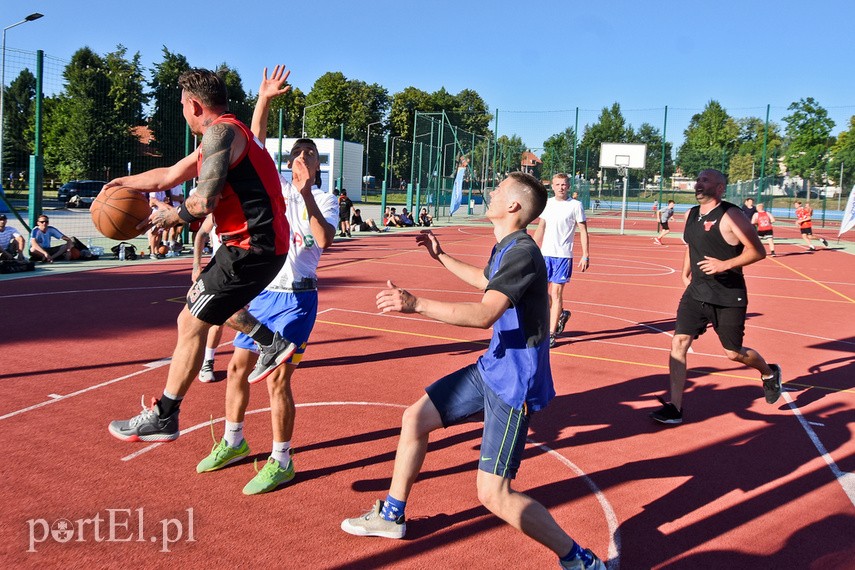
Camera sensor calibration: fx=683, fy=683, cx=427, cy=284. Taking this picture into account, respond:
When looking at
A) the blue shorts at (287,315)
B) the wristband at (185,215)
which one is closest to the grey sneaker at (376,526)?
the blue shorts at (287,315)

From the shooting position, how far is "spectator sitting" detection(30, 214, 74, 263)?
47.5 feet

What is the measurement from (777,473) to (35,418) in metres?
5.67

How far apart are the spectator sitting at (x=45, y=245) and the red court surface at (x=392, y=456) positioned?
15.8ft

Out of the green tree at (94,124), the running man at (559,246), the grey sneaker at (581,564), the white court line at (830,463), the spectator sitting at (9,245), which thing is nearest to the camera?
the grey sneaker at (581,564)

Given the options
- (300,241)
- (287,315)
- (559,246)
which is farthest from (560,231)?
(287,315)

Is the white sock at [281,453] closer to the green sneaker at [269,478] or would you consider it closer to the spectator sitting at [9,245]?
the green sneaker at [269,478]

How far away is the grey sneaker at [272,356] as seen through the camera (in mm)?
4176

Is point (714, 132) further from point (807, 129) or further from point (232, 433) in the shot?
point (232, 433)

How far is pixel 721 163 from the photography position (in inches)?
1848

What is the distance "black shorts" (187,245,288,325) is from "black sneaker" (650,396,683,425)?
384cm

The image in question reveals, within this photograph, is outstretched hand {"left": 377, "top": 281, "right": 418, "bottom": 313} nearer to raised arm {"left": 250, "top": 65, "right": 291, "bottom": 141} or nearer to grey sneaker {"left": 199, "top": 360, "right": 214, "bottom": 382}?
raised arm {"left": 250, "top": 65, "right": 291, "bottom": 141}

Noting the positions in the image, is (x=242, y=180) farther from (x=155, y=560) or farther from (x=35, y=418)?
(x=35, y=418)

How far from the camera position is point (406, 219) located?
3189 cm

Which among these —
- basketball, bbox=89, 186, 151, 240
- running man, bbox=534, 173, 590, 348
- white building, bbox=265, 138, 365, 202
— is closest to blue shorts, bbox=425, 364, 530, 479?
basketball, bbox=89, 186, 151, 240
